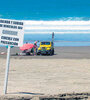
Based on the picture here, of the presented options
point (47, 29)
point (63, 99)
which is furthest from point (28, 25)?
point (63, 99)

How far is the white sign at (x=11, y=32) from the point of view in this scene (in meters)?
8.50

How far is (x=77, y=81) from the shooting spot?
34.3 feet

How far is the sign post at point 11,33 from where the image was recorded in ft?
27.9

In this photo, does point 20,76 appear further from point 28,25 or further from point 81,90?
point 28,25

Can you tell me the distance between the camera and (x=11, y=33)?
8.52m

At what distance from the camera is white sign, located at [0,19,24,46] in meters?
8.50

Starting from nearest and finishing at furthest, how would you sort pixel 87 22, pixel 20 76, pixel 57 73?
1. pixel 20 76
2. pixel 57 73
3. pixel 87 22

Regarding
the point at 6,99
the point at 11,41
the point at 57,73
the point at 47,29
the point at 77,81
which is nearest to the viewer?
the point at 6,99

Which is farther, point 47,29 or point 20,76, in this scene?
point 47,29

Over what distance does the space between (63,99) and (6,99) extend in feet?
4.67

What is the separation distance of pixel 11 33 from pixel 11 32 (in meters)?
0.03

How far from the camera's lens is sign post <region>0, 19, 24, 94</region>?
27.9 feet

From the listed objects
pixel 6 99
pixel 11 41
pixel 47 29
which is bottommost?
pixel 6 99

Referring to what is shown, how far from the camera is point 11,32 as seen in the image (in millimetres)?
8523
